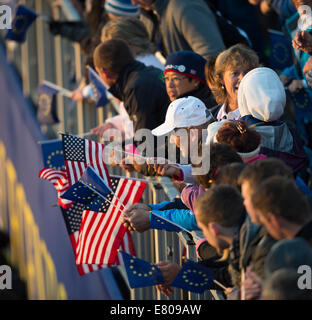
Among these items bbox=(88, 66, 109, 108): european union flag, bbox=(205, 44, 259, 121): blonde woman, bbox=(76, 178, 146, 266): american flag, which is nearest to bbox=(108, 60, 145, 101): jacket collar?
bbox=(76, 178, 146, 266): american flag

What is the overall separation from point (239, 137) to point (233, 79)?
88cm

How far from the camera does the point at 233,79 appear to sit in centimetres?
506

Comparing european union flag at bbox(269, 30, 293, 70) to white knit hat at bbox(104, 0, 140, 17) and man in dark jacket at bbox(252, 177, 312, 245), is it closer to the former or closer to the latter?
white knit hat at bbox(104, 0, 140, 17)

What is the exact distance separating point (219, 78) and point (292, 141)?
31.4 inches

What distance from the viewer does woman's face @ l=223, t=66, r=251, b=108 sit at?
16.5 feet

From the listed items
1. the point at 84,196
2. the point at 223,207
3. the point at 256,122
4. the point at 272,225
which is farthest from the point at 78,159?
the point at 272,225

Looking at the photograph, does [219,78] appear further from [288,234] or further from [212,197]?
[288,234]

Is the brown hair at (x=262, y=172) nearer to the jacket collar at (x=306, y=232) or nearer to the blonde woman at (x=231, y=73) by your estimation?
the jacket collar at (x=306, y=232)

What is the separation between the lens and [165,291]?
4.38 m

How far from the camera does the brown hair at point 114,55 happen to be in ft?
20.2

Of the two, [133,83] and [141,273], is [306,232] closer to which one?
[141,273]

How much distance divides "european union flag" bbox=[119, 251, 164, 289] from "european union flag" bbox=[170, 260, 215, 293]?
282 millimetres

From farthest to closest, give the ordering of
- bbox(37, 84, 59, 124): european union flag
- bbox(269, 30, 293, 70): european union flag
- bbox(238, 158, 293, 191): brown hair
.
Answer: bbox(37, 84, 59, 124): european union flag → bbox(269, 30, 293, 70): european union flag → bbox(238, 158, 293, 191): brown hair
